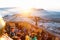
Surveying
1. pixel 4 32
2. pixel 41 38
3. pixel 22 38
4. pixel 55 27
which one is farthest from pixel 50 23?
pixel 4 32

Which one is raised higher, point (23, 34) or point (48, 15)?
point (48, 15)

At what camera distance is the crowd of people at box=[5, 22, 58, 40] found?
5.73 ft

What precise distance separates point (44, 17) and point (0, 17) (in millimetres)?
486

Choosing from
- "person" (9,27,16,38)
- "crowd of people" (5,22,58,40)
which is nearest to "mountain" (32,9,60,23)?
"crowd of people" (5,22,58,40)

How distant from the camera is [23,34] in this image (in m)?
1.77

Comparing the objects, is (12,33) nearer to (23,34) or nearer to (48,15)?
(23,34)

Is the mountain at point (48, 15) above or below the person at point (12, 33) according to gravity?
above

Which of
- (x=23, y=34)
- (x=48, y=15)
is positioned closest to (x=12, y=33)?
(x=23, y=34)

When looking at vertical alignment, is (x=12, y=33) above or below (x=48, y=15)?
below

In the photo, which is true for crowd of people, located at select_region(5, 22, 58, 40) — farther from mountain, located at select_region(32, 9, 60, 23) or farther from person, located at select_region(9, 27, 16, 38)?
mountain, located at select_region(32, 9, 60, 23)

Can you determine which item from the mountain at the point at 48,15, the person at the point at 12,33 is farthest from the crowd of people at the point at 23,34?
the mountain at the point at 48,15

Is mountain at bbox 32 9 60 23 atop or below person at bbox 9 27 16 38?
atop

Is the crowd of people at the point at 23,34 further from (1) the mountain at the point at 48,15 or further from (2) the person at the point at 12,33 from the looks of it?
(1) the mountain at the point at 48,15

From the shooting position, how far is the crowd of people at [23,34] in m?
1.75
